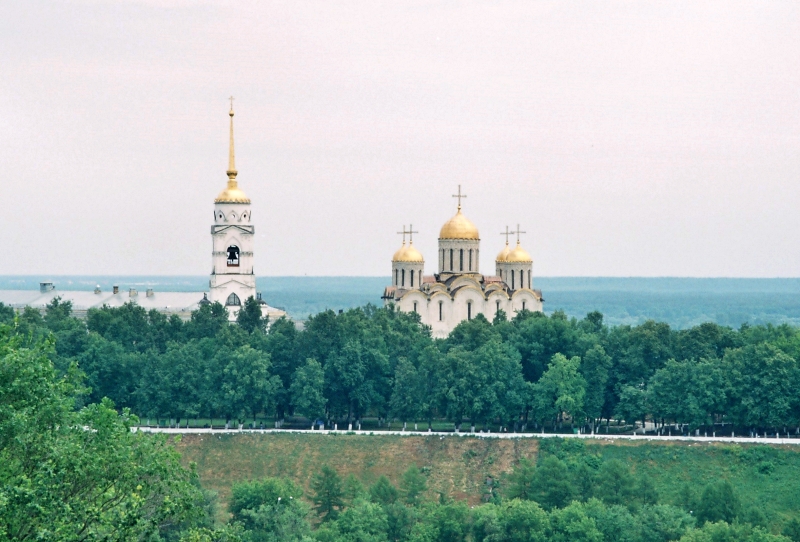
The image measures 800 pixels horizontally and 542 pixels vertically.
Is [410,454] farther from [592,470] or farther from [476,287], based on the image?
[476,287]

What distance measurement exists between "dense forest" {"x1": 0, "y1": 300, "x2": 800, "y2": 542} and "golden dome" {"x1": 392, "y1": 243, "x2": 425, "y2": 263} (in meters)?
8.71

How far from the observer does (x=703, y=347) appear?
7012 cm

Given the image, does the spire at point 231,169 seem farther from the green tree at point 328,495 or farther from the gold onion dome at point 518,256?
the green tree at point 328,495

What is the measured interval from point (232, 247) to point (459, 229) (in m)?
13.8

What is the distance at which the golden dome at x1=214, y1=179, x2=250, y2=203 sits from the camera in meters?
91.2

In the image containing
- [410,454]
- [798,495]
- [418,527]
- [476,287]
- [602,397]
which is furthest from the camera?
[476,287]

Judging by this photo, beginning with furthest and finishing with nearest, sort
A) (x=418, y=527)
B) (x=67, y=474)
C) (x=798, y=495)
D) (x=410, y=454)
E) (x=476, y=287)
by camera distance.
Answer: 1. (x=476, y=287)
2. (x=410, y=454)
3. (x=798, y=495)
4. (x=418, y=527)
5. (x=67, y=474)

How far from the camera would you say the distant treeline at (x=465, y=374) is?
64938 millimetres

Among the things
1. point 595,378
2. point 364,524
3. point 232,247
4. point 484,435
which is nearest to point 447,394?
Answer: point 484,435

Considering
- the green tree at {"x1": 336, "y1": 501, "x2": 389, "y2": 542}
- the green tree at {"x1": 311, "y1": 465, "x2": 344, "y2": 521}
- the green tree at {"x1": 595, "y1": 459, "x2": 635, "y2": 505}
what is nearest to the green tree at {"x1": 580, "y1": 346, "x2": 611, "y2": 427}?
the green tree at {"x1": 595, "y1": 459, "x2": 635, "y2": 505}

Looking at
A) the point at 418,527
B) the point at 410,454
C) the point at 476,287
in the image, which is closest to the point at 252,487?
the point at 418,527

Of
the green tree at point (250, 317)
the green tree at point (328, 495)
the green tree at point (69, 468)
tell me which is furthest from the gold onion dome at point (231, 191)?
the green tree at point (69, 468)

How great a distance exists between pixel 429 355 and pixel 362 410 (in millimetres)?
3973

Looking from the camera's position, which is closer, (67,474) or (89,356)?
(67,474)
